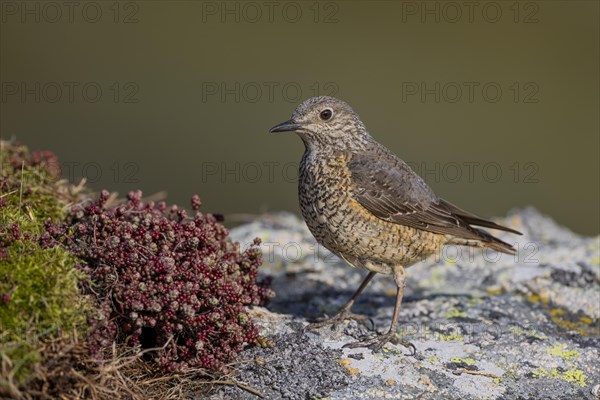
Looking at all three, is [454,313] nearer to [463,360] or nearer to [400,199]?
[463,360]

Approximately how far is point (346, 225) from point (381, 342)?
109cm

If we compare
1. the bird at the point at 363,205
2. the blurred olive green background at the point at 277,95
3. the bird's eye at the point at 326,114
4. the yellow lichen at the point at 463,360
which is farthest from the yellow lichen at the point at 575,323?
the blurred olive green background at the point at 277,95

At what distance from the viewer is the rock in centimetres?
519

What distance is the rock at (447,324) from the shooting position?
5191 mm

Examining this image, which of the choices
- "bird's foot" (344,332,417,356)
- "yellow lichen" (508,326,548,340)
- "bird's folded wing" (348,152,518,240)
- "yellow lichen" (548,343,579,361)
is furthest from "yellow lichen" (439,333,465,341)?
"bird's folded wing" (348,152,518,240)

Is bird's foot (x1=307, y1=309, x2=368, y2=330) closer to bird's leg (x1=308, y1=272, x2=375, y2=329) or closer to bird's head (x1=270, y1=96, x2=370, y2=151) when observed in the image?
bird's leg (x1=308, y1=272, x2=375, y2=329)

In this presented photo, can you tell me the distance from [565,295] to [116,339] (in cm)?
439

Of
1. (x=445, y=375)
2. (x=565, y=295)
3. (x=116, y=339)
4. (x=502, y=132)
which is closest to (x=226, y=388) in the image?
(x=116, y=339)

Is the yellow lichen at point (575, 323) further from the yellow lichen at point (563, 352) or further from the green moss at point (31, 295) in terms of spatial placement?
the green moss at point (31, 295)

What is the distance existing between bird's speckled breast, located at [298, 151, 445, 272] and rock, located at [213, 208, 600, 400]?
0.62 metres

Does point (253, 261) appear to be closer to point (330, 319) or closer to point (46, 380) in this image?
point (330, 319)

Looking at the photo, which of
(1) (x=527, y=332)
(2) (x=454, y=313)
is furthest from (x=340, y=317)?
(1) (x=527, y=332)

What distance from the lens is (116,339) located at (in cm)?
498

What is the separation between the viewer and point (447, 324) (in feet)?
20.8
